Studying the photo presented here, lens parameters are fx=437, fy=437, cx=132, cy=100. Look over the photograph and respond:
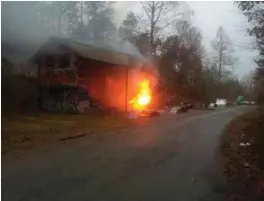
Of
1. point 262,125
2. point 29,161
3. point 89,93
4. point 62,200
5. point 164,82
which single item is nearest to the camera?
point 62,200

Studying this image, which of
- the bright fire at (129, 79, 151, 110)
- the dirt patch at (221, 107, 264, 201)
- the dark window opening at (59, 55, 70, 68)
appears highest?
the dark window opening at (59, 55, 70, 68)

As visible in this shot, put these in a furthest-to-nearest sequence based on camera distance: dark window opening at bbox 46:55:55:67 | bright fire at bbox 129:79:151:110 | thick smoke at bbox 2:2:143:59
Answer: bright fire at bbox 129:79:151:110 < dark window opening at bbox 46:55:55:67 < thick smoke at bbox 2:2:143:59

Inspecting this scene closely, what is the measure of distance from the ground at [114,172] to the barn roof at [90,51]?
45.8 ft

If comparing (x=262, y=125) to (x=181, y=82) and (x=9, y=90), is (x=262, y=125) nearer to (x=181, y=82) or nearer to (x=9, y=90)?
(x=9, y=90)

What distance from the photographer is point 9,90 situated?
1998cm

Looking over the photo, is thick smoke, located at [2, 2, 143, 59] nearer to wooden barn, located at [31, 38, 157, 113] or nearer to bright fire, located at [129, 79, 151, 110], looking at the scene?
wooden barn, located at [31, 38, 157, 113]

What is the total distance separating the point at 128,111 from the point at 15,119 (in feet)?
35.2

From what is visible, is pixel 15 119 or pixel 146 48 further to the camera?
pixel 146 48

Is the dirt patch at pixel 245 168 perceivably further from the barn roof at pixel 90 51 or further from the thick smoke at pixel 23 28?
the barn roof at pixel 90 51

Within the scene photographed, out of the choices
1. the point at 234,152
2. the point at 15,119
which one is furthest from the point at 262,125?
the point at 15,119

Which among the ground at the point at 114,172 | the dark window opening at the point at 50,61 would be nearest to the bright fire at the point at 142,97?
the dark window opening at the point at 50,61

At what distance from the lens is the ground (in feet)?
19.3

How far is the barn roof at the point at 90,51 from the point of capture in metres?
25.9

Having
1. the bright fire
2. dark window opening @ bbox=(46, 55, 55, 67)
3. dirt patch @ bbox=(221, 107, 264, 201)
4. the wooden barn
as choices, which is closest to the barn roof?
the wooden barn
